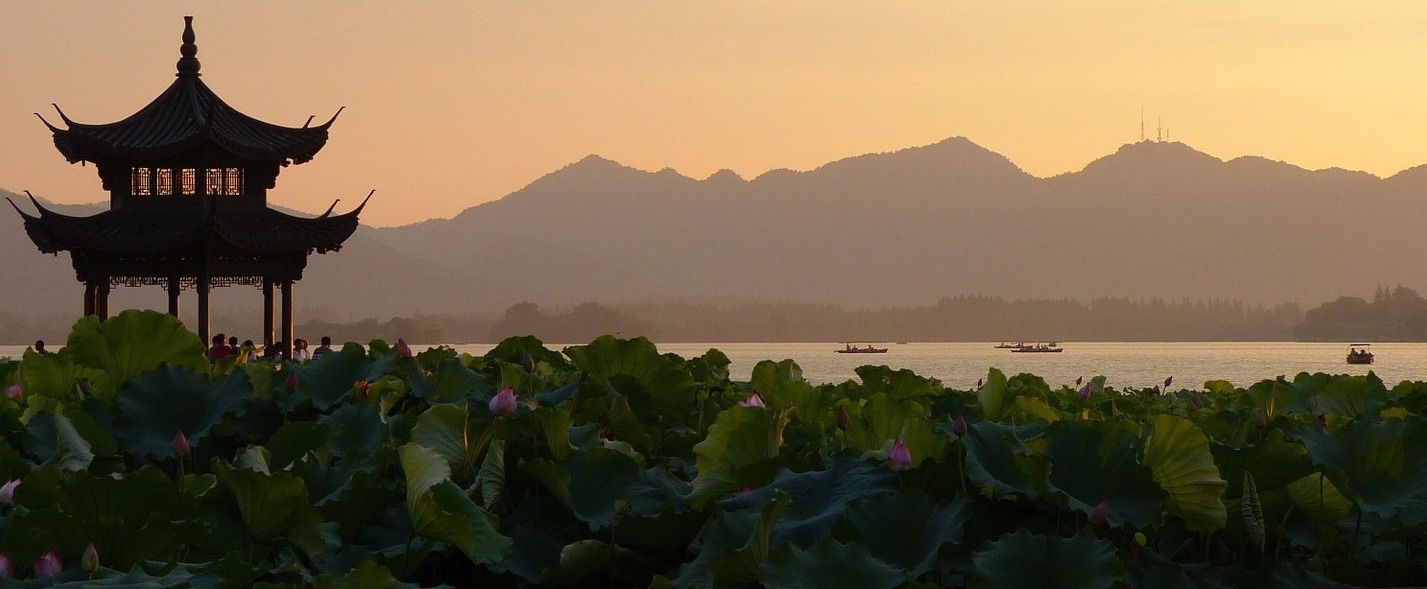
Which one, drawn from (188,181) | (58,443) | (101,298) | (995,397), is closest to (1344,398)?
(995,397)

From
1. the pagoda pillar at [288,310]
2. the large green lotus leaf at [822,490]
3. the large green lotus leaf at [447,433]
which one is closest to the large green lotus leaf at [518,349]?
the large green lotus leaf at [447,433]

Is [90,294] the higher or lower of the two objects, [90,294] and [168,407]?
the higher

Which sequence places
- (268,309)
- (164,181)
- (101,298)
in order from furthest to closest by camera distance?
1. (268,309)
2. (164,181)
3. (101,298)

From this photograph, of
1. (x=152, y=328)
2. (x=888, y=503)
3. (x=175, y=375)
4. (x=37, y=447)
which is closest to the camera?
(x=888, y=503)

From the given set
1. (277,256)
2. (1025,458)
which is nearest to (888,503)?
(1025,458)

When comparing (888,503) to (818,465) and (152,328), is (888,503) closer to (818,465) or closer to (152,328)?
(818,465)

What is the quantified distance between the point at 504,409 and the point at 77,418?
1093 mm

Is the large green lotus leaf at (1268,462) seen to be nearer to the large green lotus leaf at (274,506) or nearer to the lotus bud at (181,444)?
the large green lotus leaf at (274,506)

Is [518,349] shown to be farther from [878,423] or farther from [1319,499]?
[1319,499]

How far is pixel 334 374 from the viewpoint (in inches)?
151

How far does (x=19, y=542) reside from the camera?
2193 millimetres

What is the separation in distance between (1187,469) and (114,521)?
1.78 m

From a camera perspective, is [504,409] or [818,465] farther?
[818,465]

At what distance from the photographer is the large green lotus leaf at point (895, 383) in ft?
14.8
